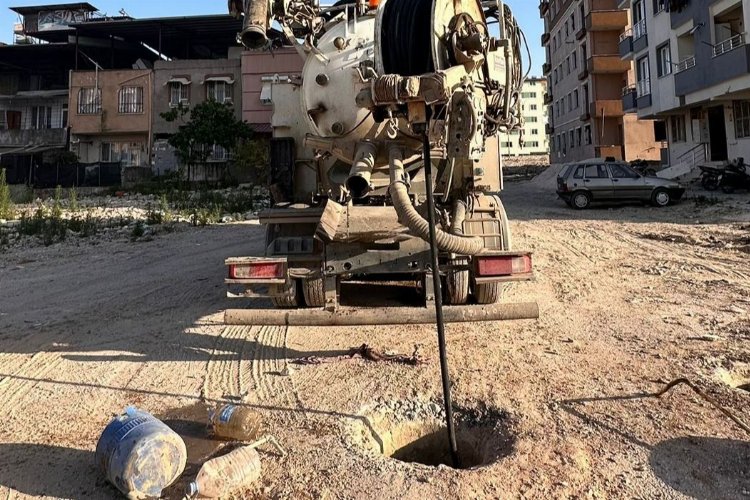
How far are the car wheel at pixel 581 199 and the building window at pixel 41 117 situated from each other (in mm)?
36586

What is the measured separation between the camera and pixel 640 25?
2820 centimetres

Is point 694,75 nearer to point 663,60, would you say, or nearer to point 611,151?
point 663,60

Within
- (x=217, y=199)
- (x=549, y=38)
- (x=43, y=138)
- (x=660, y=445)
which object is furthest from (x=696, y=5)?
(x=43, y=138)

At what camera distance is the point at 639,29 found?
28391 mm

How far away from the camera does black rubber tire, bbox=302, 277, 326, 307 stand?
5.28 m

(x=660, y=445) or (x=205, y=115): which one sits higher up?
(x=205, y=115)

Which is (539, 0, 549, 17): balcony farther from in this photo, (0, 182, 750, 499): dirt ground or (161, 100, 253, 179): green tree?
(0, 182, 750, 499): dirt ground

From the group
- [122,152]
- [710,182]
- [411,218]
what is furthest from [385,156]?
[122,152]

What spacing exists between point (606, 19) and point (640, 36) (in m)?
9.04

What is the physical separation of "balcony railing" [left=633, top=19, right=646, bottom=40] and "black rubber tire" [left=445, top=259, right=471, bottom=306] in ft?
95.3

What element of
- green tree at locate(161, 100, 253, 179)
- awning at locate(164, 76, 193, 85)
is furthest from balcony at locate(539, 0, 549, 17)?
green tree at locate(161, 100, 253, 179)

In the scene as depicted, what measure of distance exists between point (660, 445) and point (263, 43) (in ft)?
14.3

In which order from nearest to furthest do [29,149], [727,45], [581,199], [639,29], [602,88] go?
[581,199] → [727,45] → [639,29] → [29,149] → [602,88]

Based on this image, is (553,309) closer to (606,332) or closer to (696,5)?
(606,332)
